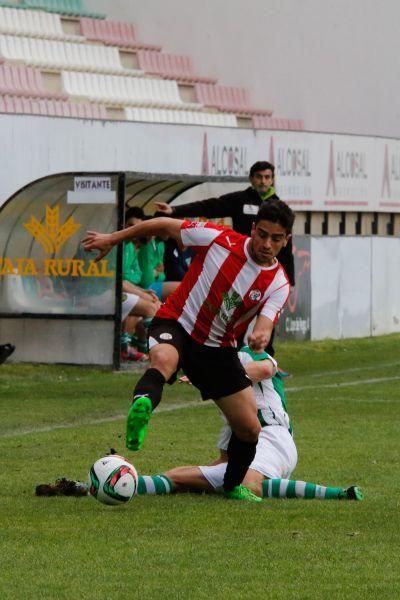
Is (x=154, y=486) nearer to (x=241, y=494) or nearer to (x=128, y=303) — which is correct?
(x=241, y=494)

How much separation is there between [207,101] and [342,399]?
18035mm

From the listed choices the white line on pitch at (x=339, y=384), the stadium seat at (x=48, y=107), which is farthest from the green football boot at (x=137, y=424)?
the stadium seat at (x=48, y=107)

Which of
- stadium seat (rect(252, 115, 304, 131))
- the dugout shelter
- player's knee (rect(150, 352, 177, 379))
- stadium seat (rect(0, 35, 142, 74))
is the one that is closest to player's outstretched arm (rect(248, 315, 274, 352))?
player's knee (rect(150, 352, 177, 379))

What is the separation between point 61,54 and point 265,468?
2211cm

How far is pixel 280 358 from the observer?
21.8 meters

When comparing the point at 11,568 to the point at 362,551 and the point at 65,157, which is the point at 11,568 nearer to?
the point at 362,551

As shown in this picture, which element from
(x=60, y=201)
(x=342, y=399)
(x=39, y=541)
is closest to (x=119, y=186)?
(x=60, y=201)

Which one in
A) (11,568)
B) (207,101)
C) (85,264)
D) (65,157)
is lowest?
(11,568)

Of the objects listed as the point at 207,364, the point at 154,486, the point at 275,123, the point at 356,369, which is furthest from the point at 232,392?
the point at 275,123

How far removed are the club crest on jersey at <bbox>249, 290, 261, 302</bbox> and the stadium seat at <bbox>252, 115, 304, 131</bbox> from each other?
2438 cm

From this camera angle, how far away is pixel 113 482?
8.58m

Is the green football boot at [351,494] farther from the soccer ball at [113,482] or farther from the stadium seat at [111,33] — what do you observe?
the stadium seat at [111,33]

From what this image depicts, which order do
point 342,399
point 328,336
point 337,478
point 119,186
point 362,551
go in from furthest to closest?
1. point 328,336
2. point 119,186
3. point 342,399
4. point 337,478
5. point 362,551

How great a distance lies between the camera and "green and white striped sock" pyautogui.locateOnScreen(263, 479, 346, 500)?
9398mm
